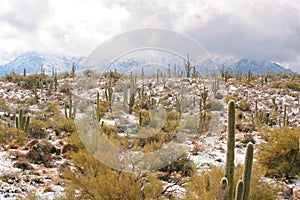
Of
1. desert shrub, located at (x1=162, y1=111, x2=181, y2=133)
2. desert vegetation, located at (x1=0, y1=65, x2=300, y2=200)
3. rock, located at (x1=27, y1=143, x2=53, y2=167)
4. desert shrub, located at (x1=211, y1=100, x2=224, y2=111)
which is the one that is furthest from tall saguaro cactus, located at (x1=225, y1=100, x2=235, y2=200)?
desert shrub, located at (x1=211, y1=100, x2=224, y2=111)

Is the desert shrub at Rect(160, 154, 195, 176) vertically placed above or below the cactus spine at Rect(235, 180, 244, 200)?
below

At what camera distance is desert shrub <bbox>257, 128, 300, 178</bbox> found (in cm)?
1245

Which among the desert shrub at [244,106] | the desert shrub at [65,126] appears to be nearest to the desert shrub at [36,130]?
the desert shrub at [65,126]

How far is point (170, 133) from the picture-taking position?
1384cm

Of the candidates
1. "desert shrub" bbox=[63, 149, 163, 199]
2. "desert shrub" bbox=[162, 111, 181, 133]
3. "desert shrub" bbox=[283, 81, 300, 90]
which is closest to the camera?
"desert shrub" bbox=[63, 149, 163, 199]

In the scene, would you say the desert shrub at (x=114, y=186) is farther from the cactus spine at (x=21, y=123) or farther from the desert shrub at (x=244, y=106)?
the desert shrub at (x=244, y=106)

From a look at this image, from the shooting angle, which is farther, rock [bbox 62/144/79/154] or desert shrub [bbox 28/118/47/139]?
desert shrub [bbox 28/118/47/139]

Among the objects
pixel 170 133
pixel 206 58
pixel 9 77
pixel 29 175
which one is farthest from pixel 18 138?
pixel 9 77

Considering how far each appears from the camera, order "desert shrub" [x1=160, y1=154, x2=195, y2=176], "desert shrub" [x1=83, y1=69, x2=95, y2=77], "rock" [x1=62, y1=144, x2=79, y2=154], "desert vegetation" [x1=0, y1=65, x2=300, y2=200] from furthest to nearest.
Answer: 1. "rock" [x1=62, y1=144, x2=79, y2=154]
2. "desert shrub" [x1=160, y1=154, x2=195, y2=176]
3. "desert shrub" [x1=83, y1=69, x2=95, y2=77]
4. "desert vegetation" [x1=0, y1=65, x2=300, y2=200]

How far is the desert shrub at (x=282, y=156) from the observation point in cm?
1245

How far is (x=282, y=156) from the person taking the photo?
1284 centimetres

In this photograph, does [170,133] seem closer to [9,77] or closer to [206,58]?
[206,58]

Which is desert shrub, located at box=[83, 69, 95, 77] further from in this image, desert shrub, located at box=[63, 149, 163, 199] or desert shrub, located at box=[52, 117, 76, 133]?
desert shrub, located at box=[52, 117, 76, 133]

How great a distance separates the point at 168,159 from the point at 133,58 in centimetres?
416
